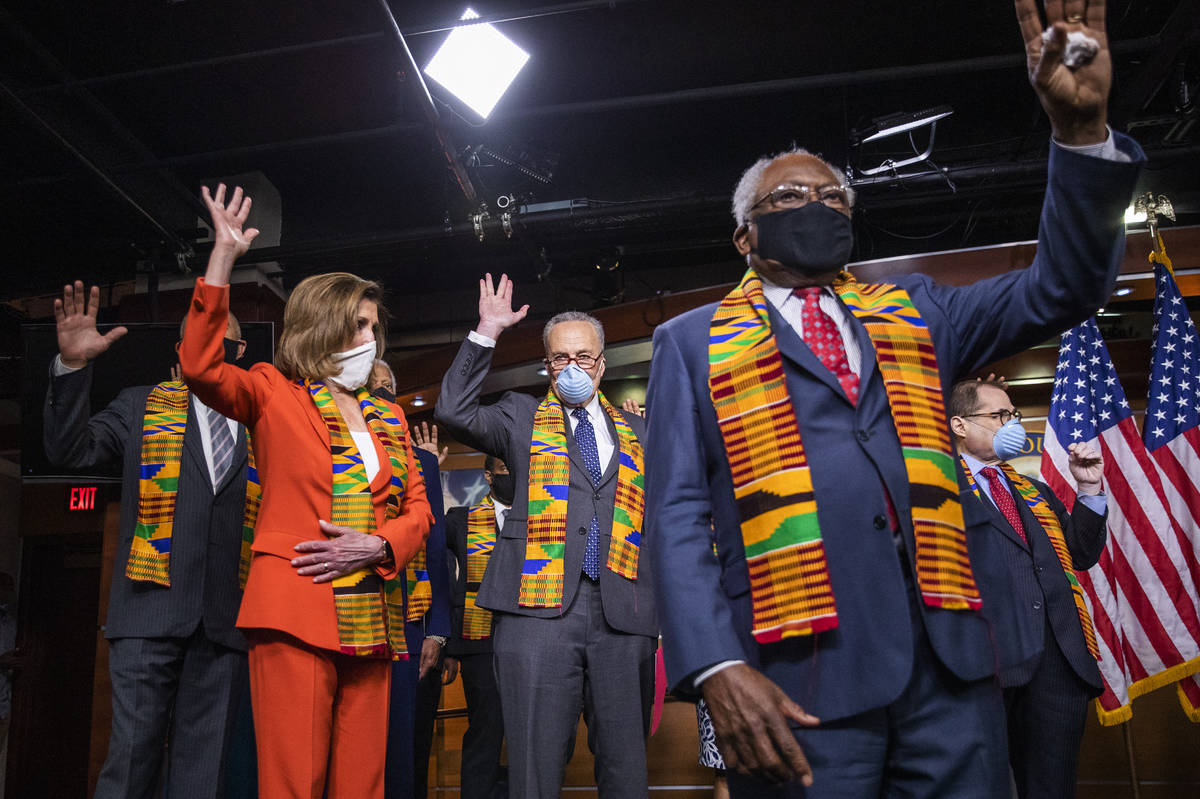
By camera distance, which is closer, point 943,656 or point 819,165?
point 943,656

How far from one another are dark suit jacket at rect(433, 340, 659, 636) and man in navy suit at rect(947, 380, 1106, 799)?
1179mm

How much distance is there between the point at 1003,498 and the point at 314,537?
8.43 ft

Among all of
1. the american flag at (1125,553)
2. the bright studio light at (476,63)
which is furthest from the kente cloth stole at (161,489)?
the american flag at (1125,553)

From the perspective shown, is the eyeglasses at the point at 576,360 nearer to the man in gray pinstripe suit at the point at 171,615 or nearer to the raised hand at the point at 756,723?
the man in gray pinstripe suit at the point at 171,615

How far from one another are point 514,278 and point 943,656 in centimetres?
730

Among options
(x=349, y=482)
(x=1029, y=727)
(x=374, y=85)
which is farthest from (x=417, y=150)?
(x=1029, y=727)

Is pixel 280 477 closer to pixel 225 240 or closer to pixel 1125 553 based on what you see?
pixel 225 240

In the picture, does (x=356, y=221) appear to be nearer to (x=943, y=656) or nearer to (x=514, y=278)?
(x=514, y=278)

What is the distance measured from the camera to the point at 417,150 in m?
6.41

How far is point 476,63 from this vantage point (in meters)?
4.87

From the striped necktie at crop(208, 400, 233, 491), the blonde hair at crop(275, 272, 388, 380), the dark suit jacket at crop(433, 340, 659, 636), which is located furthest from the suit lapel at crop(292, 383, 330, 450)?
the striped necktie at crop(208, 400, 233, 491)

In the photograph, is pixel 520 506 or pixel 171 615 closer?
pixel 171 615

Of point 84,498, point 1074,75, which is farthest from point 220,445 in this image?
point 84,498

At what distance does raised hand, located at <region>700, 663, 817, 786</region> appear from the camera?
115 centimetres
